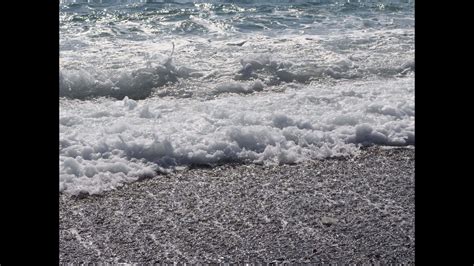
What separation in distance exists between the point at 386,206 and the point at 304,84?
12.5 feet

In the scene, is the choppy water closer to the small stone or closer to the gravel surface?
the gravel surface

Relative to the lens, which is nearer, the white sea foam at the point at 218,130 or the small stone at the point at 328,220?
the small stone at the point at 328,220

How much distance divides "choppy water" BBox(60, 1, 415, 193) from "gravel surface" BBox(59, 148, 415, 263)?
0.31 metres

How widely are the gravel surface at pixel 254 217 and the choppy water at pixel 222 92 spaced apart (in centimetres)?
31

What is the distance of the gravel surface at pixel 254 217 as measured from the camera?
298 centimetres

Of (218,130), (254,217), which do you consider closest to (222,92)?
(218,130)

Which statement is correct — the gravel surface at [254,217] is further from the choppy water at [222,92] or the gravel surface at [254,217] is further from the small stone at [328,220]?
the choppy water at [222,92]

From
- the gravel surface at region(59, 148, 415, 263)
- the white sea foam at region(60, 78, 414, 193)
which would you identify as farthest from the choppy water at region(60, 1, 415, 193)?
the gravel surface at region(59, 148, 415, 263)

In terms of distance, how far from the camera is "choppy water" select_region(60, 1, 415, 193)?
4.62m

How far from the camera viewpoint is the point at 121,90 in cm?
712

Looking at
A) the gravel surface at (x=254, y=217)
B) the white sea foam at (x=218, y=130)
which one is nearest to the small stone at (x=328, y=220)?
the gravel surface at (x=254, y=217)

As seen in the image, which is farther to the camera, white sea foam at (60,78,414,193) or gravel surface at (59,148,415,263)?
white sea foam at (60,78,414,193)

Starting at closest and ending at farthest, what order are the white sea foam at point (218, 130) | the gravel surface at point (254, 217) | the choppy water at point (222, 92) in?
the gravel surface at point (254, 217) < the white sea foam at point (218, 130) < the choppy water at point (222, 92)

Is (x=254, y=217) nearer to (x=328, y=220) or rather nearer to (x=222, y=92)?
(x=328, y=220)
